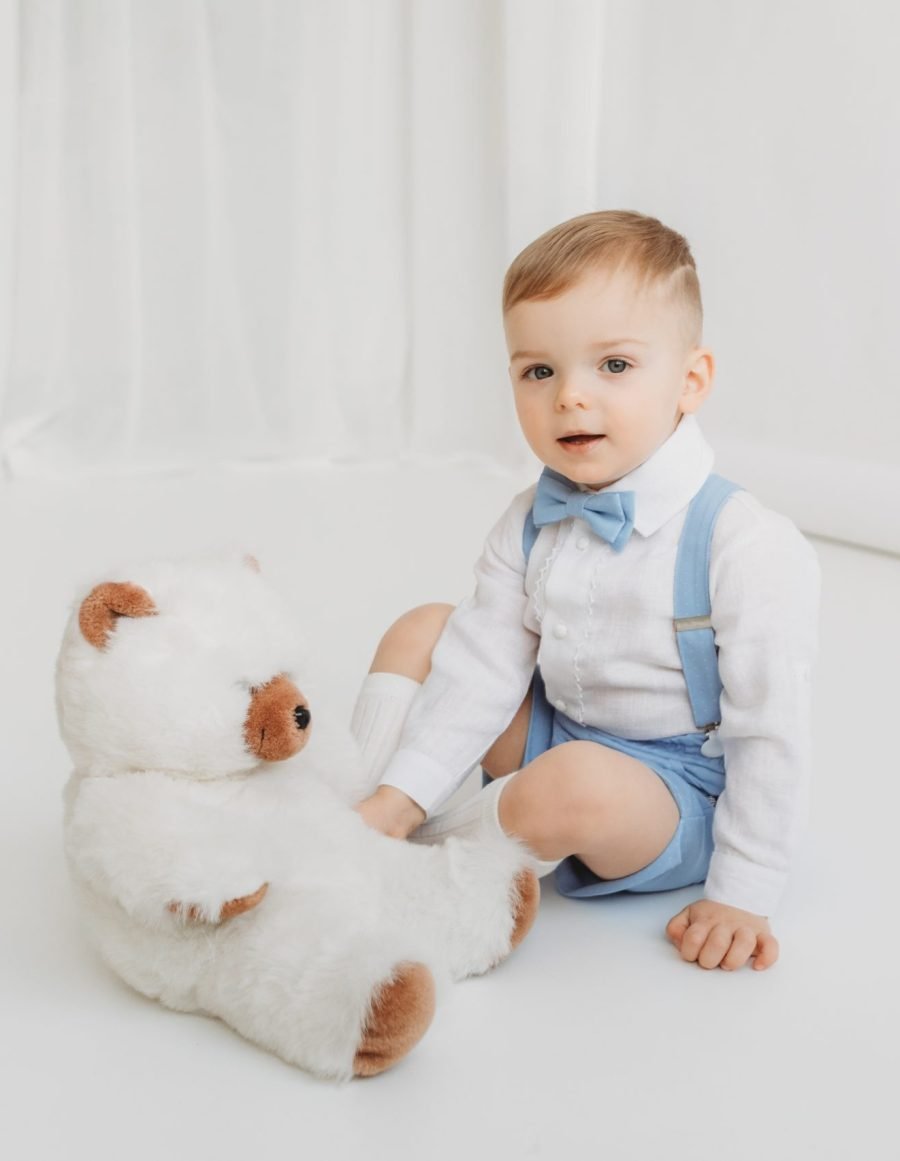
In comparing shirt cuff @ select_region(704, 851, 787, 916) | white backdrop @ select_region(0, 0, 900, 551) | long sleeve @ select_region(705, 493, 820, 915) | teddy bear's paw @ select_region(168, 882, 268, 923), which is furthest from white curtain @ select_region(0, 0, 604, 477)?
teddy bear's paw @ select_region(168, 882, 268, 923)

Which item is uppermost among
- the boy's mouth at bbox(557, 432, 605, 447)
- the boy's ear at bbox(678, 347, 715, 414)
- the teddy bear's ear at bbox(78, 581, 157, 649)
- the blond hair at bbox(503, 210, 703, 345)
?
the blond hair at bbox(503, 210, 703, 345)

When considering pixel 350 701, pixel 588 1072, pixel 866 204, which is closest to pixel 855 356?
pixel 866 204

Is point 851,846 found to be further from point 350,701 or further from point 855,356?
point 855,356

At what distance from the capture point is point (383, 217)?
2.88 meters

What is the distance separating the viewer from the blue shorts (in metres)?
1.10

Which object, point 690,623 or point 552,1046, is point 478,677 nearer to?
point 690,623

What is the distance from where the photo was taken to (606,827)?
3.46ft

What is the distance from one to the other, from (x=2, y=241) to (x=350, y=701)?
59.7 inches

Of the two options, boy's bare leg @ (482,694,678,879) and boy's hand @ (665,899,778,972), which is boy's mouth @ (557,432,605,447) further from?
boy's hand @ (665,899,778,972)

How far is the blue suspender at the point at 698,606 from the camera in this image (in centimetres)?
109

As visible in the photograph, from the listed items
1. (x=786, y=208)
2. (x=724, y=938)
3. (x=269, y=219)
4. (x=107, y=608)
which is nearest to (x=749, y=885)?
(x=724, y=938)

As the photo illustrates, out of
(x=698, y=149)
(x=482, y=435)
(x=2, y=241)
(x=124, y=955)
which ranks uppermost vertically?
(x=698, y=149)

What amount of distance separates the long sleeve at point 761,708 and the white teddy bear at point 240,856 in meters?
0.17

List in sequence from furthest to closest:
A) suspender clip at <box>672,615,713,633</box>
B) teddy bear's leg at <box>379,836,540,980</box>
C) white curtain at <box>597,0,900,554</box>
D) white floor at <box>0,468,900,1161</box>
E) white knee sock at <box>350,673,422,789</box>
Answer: white curtain at <box>597,0,900,554</box>
white knee sock at <box>350,673,422,789</box>
suspender clip at <box>672,615,713,633</box>
teddy bear's leg at <box>379,836,540,980</box>
white floor at <box>0,468,900,1161</box>
